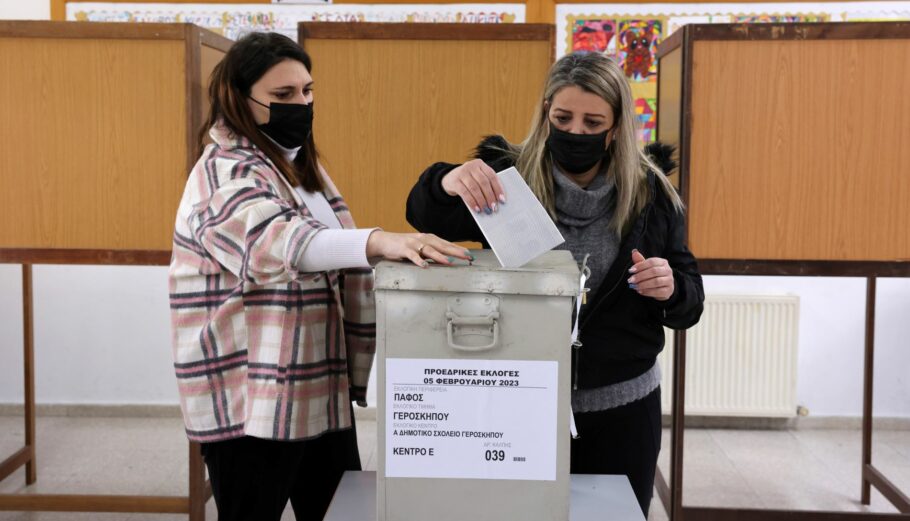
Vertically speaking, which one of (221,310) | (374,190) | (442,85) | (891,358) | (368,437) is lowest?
(368,437)

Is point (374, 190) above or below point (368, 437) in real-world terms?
above

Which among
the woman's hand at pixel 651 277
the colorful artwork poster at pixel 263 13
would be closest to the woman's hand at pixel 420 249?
the woman's hand at pixel 651 277

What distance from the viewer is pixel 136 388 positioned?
373 cm

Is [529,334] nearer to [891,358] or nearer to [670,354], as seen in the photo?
[670,354]

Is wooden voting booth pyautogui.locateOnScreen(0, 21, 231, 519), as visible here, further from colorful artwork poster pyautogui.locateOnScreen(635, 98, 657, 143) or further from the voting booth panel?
colorful artwork poster pyautogui.locateOnScreen(635, 98, 657, 143)

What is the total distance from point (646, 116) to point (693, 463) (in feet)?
4.75

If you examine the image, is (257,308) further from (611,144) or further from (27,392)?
(27,392)

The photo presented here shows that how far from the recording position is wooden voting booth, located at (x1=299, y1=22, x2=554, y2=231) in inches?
87.0

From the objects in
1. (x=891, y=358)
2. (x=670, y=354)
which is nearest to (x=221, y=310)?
(x=670, y=354)

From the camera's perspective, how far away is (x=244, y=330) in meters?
1.31

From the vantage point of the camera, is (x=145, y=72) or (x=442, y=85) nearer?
(x=145, y=72)

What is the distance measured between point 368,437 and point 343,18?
70.3 inches

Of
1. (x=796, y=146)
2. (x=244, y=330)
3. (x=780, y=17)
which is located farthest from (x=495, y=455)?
(x=780, y=17)

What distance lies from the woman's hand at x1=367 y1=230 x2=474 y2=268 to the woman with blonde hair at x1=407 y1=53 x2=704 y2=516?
0.26 meters
